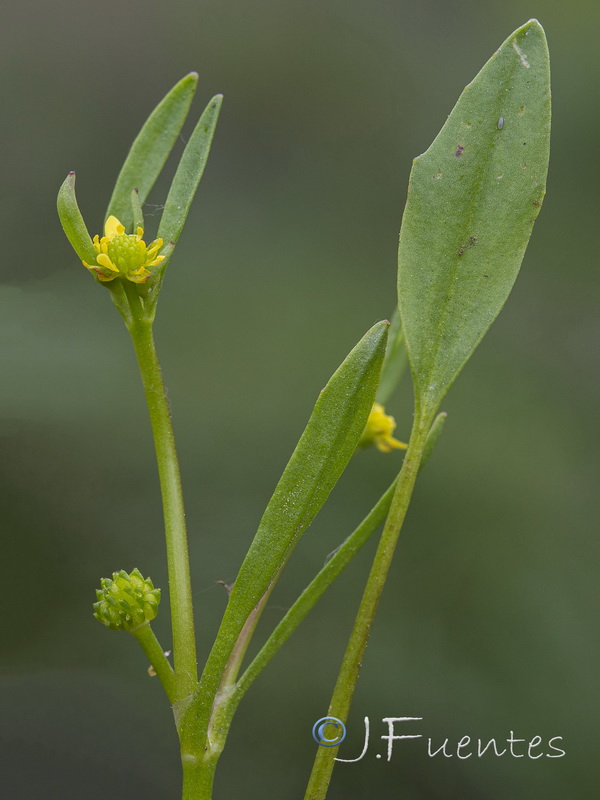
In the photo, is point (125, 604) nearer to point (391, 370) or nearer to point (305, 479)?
point (305, 479)

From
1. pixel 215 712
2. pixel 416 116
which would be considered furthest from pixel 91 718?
pixel 416 116

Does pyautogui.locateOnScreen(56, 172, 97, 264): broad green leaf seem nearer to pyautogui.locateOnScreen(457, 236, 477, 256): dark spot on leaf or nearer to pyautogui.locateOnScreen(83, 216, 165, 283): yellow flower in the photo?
pyautogui.locateOnScreen(83, 216, 165, 283): yellow flower

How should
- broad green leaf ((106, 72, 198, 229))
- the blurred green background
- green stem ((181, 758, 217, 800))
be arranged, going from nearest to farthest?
green stem ((181, 758, 217, 800))
broad green leaf ((106, 72, 198, 229))
the blurred green background

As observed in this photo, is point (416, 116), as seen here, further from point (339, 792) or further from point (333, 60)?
point (339, 792)

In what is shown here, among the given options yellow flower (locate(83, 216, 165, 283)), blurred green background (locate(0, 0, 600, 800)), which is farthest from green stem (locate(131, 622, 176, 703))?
blurred green background (locate(0, 0, 600, 800))

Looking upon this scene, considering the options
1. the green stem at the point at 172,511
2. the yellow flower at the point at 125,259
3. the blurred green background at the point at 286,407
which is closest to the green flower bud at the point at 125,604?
the green stem at the point at 172,511

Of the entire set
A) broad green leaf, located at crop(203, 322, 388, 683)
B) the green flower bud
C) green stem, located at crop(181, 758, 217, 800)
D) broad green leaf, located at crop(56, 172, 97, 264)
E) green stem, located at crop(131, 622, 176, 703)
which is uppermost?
broad green leaf, located at crop(56, 172, 97, 264)

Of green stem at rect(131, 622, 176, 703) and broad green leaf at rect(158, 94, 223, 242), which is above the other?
broad green leaf at rect(158, 94, 223, 242)
